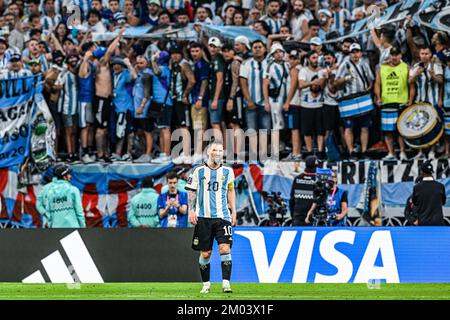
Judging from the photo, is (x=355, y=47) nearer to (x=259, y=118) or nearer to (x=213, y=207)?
(x=259, y=118)

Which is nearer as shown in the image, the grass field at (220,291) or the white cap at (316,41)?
the grass field at (220,291)

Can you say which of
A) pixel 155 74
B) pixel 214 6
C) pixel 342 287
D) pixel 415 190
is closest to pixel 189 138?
pixel 155 74

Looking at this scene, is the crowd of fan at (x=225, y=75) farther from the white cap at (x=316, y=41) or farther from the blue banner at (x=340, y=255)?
the blue banner at (x=340, y=255)

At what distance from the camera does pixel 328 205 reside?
62.3 feet

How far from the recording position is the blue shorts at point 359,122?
2170cm

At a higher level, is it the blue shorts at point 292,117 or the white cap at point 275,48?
the white cap at point 275,48

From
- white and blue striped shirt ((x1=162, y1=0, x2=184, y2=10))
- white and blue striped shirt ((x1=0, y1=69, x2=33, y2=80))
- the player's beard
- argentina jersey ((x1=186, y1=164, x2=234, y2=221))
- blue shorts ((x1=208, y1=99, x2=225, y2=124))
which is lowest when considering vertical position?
argentina jersey ((x1=186, y1=164, x2=234, y2=221))

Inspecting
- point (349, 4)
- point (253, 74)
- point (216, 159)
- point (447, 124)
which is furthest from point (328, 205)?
point (349, 4)

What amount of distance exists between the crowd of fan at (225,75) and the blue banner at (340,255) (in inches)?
200

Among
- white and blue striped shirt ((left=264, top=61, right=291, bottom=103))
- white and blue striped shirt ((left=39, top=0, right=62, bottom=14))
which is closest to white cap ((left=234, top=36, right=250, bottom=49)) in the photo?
white and blue striped shirt ((left=264, top=61, right=291, bottom=103))

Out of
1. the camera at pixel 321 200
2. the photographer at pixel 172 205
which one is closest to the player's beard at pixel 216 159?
the photographer at pixel 172 205

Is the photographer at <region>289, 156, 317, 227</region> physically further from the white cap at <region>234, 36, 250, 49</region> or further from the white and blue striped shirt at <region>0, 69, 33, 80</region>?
the white and blue striped shirt at <region>0, 69, 33, 80</region>

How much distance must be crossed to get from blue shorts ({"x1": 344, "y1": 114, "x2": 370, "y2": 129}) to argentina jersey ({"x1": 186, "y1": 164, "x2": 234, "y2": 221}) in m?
8.19

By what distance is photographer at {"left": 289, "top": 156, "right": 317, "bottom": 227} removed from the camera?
62.1 feet
